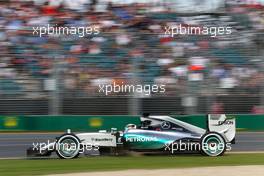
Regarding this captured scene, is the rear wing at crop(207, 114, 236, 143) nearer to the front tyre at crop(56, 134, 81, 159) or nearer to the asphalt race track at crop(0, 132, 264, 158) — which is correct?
the asphalt race track at crop(0, 132, 264, 158)

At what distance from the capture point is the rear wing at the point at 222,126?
11.0 metres

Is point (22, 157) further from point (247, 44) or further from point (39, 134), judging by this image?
point (247, 44)

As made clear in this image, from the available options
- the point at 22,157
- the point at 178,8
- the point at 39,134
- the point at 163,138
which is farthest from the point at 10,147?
the point at 178,8

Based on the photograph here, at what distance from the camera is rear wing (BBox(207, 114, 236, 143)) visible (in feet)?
36.2

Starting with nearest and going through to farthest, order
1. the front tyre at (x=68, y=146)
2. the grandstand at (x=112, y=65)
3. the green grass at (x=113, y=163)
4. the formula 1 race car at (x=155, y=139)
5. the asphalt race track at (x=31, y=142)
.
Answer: the green grass at (x=113, y=163)
the front tyre at (x=68, y=146)
the formula 1 race car at (x=155, y=139)
the asphalt race track at (x=31, y=142)
the grandstand at (x=112, y=65)

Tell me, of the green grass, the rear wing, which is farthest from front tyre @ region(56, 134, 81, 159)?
the rear wing

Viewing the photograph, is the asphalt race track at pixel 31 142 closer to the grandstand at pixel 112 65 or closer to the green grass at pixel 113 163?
the grandstand at pixel 112 65

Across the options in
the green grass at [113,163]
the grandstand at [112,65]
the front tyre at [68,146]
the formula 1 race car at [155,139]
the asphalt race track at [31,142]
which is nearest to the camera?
the green grass at [113,163]

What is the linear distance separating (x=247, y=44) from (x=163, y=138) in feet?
25.5

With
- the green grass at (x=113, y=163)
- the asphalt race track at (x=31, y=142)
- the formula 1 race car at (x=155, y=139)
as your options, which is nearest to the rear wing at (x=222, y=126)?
the formula 1 race car at (x=155, y=139)

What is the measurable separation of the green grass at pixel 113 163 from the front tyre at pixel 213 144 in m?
0.17

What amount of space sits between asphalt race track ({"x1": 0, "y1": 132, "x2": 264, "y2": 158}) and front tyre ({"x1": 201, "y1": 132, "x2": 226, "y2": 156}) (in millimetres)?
1631

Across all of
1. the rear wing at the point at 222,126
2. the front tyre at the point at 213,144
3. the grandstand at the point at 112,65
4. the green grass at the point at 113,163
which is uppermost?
the grandstand at the point at 112,65

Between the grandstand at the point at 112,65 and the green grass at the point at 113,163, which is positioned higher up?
the grandstand at the point at 112,65
